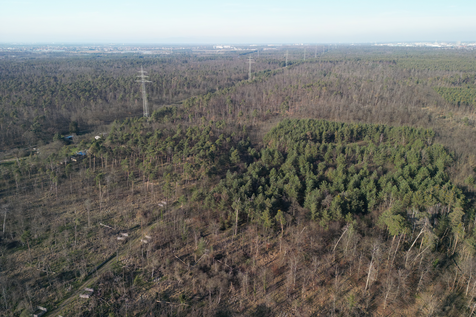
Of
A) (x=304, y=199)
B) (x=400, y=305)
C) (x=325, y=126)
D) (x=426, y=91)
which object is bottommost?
(x=400, y=305)

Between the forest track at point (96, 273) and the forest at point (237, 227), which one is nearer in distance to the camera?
the forest track at point (96, 273)

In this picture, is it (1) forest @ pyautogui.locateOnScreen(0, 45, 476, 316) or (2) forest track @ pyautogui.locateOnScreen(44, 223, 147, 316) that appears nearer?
(2) forest track @ pyautogui.locateOnScreen(44, 223, 147, 316)

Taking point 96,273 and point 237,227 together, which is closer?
point 96,273

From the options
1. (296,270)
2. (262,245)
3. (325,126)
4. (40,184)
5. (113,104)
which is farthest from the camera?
(113,104)

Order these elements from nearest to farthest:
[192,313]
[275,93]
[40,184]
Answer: [192,313]
[40,184]
[275,93]

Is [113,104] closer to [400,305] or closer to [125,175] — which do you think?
[125,175]

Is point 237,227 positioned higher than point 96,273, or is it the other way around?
point 237,227

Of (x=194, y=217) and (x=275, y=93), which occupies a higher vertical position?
(x=275, y=93)

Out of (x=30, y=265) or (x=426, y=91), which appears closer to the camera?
(x=30, y=265)

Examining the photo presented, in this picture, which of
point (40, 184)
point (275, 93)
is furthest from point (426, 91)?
point (40, 184)
